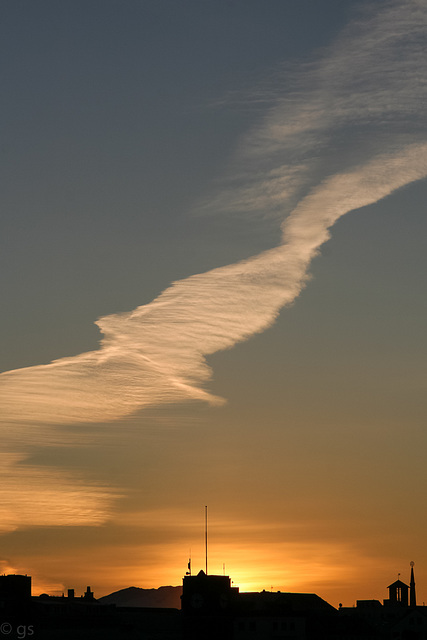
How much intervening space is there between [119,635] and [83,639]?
25.8ft

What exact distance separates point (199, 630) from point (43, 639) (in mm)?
29548

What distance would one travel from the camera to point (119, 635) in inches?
7859

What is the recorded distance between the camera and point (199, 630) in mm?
199875

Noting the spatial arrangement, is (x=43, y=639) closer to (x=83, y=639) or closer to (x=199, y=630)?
(x=83, y=639)

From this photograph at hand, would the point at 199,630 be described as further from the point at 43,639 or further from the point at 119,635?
the point at 43,639

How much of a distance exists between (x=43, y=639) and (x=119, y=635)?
47.1 feet

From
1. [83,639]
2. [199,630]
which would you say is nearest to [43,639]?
[83,639]

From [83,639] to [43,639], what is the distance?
26.2 feet

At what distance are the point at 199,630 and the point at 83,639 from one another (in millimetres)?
22156

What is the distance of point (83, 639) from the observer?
19500 centimetres

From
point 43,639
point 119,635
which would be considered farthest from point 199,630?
point 43,639


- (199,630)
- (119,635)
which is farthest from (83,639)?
(199,630)
